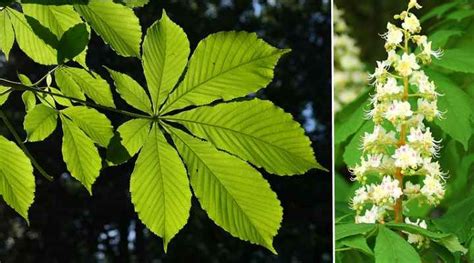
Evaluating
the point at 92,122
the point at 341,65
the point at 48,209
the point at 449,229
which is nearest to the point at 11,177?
the point at 92,122

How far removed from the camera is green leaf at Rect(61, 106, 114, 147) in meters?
0.30

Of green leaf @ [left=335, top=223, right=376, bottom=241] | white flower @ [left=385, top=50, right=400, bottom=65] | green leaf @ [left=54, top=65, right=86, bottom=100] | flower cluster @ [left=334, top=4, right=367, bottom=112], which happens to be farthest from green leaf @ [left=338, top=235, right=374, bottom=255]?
flower cluster @ [left=334, top=4, right=367, bottom=112]

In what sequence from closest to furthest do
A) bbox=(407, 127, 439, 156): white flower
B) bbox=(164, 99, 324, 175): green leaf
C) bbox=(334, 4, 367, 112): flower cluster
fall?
bbox=(164, 99, 324, 175): green leaf
bbox=(407, 127, 439, 156): white flower
bbox=(334, 4, 367, 112): flower cluster

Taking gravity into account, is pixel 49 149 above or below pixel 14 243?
above

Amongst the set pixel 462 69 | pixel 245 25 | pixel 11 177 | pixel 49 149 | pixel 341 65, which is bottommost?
pixel 49 149

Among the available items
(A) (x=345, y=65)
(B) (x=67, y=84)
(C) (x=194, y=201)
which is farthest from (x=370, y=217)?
(C) (x=194, y=201)

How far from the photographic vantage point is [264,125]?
240 millimetres

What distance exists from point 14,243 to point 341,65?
2433 millimetres

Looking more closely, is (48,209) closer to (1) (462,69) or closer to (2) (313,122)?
(2) (313,122)

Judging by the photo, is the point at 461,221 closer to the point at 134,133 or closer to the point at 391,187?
the point at 391,187

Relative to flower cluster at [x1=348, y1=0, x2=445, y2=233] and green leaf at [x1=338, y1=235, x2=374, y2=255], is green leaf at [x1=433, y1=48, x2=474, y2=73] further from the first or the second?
green leaf at [x1=338, y1=235, x2=374, y2=255]

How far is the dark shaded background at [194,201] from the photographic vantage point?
358 cm

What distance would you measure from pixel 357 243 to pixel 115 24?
0.42 m

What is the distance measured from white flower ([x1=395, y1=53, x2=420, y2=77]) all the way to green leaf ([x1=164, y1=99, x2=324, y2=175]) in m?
0.53
